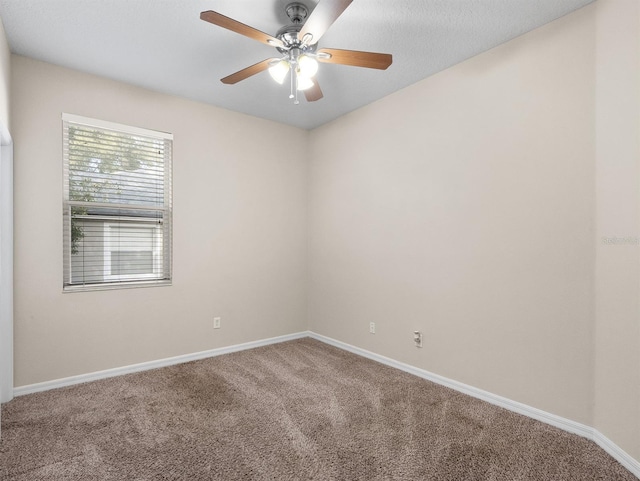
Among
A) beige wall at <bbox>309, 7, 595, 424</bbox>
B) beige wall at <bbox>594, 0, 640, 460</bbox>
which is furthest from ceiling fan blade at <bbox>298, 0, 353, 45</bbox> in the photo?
beige wall at <bbox>594, 0, 640, 460</bbox>

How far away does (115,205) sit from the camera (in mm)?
3137

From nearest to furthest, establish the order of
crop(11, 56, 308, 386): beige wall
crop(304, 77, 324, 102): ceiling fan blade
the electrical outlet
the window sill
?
crop(304, 77, 324, 102): ceiling fan blade, crop(11, 56, 308, 386): beige wall, the window sill, the electrical outlet

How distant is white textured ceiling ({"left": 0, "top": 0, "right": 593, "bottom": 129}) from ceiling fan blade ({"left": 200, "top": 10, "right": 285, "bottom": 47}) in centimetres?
29

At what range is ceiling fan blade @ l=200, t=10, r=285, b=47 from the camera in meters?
1.69

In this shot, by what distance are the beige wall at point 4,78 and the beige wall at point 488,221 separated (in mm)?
2867

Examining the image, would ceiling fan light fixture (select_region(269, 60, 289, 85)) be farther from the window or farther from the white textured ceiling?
the window

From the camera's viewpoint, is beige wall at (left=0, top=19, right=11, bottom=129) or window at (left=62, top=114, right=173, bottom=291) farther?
window at (left=62, top=114, right=173, bottom=291)

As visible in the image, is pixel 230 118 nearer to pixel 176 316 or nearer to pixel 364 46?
pixel 364 46

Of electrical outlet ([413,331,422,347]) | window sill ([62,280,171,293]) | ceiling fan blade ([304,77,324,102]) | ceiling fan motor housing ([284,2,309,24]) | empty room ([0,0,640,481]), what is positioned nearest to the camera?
empty room ([0,0,640,481])

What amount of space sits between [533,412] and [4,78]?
4.24 m

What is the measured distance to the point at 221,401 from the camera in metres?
2.64

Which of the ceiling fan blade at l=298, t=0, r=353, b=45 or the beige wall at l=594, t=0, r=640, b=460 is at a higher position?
the ceiling fan blade at l=298, t=0, r=353, b=45

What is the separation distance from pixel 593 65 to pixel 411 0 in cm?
116

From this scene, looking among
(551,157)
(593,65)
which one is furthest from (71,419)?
(593,65)
